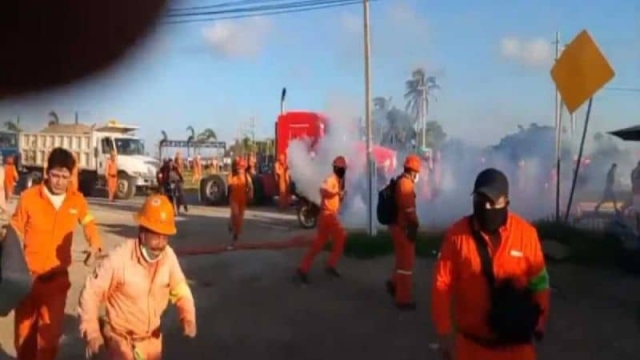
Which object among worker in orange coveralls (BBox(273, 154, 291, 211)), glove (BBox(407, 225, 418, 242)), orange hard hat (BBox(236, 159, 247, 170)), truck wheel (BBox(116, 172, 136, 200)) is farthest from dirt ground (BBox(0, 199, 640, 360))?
truck wheel (BBox(116, 172, 136, 200))

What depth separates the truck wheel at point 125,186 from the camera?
3142 centimetres

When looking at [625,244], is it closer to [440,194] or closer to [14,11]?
[440,194]

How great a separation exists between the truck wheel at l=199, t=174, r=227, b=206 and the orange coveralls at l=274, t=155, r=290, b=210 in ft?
9.32

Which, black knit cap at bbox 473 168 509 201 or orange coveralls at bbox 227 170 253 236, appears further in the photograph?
orange coveralls at bbox 227 170 253 236

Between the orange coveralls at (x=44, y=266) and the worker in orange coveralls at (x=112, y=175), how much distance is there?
23889mm

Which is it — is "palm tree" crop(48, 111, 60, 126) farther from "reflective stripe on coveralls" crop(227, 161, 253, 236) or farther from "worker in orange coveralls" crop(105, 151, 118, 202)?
"worker in orange coveralls" crop(105, 151, 118, 202)

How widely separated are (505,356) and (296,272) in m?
7.37

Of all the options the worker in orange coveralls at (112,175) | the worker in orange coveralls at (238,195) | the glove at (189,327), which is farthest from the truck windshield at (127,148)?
the glove at (189,327)

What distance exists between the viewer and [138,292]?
4.92 metres

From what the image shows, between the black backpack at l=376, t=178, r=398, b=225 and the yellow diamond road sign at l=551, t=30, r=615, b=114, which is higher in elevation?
the yellow diamond road sign at l=551, t=30, r=615, b=114

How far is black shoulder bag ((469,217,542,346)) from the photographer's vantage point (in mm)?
4652

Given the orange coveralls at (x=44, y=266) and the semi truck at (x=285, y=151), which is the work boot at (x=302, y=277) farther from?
the semi truck at (x=285, y=151)

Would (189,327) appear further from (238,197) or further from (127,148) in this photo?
(127,148)

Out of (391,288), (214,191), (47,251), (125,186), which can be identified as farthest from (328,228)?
(125,186)
